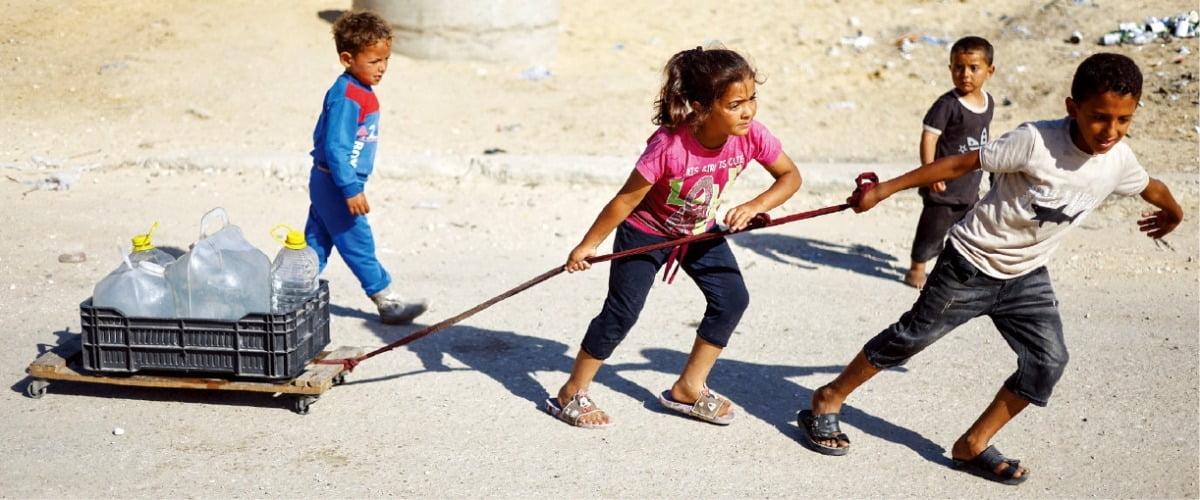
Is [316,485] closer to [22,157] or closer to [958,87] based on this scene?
[958,87]

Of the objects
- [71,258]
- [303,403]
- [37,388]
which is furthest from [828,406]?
[71,258]

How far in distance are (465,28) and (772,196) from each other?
304 inches

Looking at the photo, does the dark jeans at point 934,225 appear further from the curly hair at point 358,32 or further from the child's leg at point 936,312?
the curly hair at point 358,32

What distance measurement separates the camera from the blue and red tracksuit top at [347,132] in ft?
16.5

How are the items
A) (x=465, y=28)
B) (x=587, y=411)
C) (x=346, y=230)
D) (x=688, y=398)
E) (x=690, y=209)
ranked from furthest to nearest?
(x=465, y=28) < (x=346, y=230) < (x=688, y=398) < (x=587, y=411) < (x=690, y=209)

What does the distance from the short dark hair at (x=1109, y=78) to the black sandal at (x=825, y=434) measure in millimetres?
1490

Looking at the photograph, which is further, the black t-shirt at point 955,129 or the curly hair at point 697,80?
the black t-shirt at point 955,129

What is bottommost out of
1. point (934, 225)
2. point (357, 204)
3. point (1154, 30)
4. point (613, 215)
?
point (934, 225)

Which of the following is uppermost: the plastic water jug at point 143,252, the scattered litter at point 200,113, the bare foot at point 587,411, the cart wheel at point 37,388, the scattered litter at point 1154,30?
the scattered litter at point 1154,30

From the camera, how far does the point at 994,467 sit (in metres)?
4.15

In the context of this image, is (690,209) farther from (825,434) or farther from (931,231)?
(931,231)

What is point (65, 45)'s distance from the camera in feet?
35.9

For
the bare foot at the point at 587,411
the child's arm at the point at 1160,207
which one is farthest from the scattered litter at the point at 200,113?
the child's arm at the point at 1160,207

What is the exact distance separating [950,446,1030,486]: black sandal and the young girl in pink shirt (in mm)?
957
